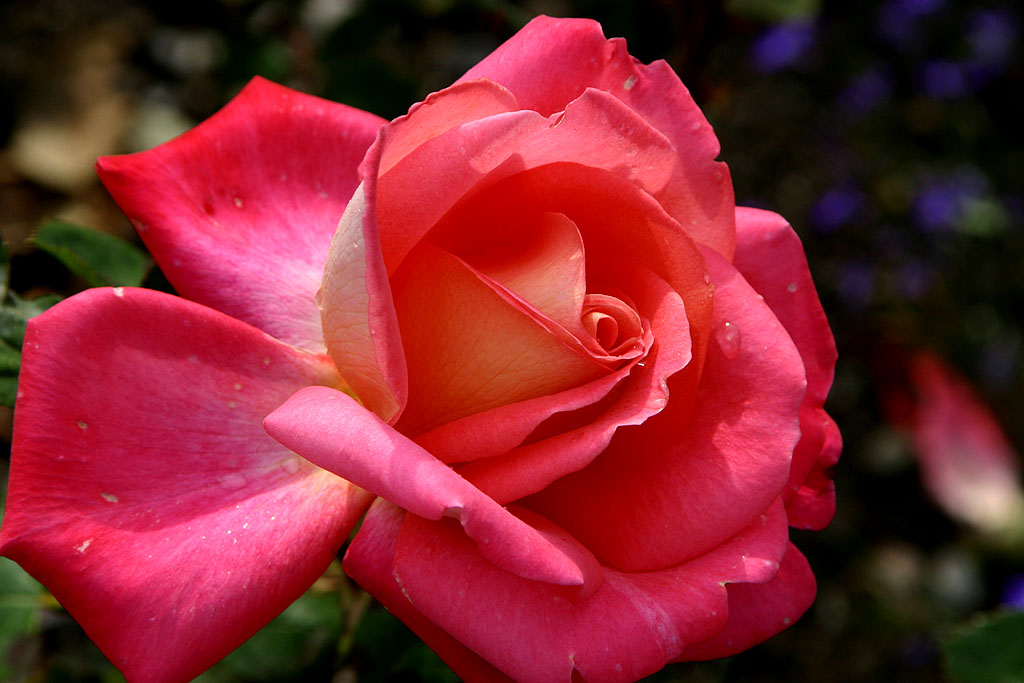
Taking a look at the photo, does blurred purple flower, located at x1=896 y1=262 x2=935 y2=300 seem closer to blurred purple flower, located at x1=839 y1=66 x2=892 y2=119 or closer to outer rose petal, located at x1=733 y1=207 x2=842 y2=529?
blurred purple flower, located at x1=839 y1=66 x2=892 y2=119

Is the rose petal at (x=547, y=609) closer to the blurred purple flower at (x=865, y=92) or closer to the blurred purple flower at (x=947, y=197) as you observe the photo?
the blurred purple flower at (x=947, y=197)

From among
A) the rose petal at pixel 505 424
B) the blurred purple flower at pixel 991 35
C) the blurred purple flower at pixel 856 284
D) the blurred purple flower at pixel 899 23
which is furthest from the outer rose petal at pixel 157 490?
the blurred purple flower at pixel 991 35

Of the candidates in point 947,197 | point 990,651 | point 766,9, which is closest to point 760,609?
point 990,651

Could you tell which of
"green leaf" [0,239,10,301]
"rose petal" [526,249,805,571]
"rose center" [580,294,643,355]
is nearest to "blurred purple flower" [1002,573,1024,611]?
"rose petal" [526,249,805,571]

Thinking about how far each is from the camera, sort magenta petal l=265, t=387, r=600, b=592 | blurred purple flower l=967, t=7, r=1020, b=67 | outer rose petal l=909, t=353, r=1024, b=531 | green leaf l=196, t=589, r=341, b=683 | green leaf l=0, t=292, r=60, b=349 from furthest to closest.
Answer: blurred purple flower l=967, t=7, r=1020, b=67, outer rose petal l=909, t=353, r=1024, b=531, green leaf l=196, t=589, r=341, b=683, green leaf l=0, t=292, r=60, b=349, magenta petal l=265, t=387, r=600, b=592

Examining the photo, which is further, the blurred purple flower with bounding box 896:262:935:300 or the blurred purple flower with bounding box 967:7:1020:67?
the blurred purple flower with bounding box 967:7:1020:67

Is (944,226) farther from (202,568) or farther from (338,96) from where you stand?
(202,568)

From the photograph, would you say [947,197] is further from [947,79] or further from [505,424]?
[505,424]

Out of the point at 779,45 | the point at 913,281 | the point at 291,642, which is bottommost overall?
the point at 913,281

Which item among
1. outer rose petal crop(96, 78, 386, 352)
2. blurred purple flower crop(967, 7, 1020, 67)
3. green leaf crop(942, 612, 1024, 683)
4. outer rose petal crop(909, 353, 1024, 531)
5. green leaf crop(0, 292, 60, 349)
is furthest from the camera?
blurred purple flower crop(967, 7, 1020, 67)
